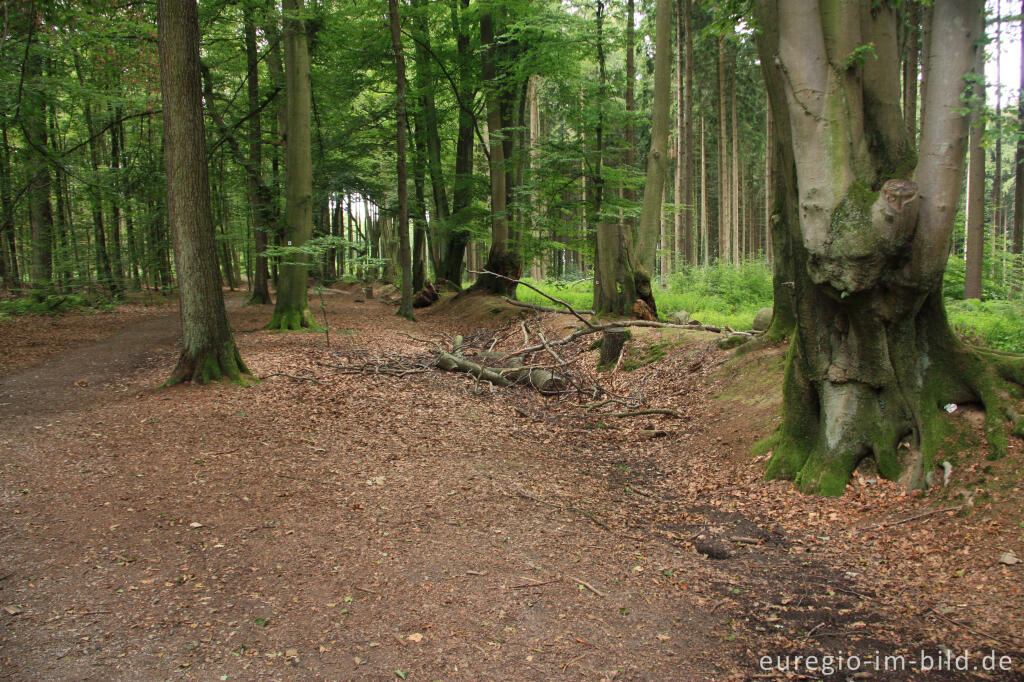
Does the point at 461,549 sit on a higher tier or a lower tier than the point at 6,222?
lower

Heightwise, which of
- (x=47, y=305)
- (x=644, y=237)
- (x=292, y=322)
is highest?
(x=644, y=237)

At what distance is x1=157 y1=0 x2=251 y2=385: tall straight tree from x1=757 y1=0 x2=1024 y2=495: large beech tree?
21.9ft

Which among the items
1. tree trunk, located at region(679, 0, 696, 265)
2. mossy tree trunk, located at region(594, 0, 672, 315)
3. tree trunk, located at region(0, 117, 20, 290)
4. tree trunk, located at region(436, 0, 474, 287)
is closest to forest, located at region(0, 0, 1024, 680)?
mossy tree trunk, located at region(594, 0, 672, 315)

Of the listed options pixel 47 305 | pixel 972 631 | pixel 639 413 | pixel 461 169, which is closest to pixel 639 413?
pixel 639 413

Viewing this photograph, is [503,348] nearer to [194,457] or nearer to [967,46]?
[194,457]

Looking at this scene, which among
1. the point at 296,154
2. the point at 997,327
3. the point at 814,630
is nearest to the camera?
the point at 814,630

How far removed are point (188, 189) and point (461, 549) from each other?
19.1 feet

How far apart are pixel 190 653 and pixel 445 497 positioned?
250 centimetres

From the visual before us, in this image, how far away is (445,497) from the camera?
17.6 ft

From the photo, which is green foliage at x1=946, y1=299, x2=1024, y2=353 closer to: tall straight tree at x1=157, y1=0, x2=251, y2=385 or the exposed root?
tall straight tree at x1=157, y1=0, x2=251, y2=385

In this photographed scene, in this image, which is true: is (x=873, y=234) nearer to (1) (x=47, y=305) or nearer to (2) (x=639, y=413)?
(2) (x=639, y=413)

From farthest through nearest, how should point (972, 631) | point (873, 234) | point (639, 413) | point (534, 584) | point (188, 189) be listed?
point (639, 413)
point (188, 189)
point (873, 234)
point (534, 584)
point (972, 631)

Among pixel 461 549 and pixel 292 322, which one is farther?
pixel 292 322

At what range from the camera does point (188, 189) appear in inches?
290
